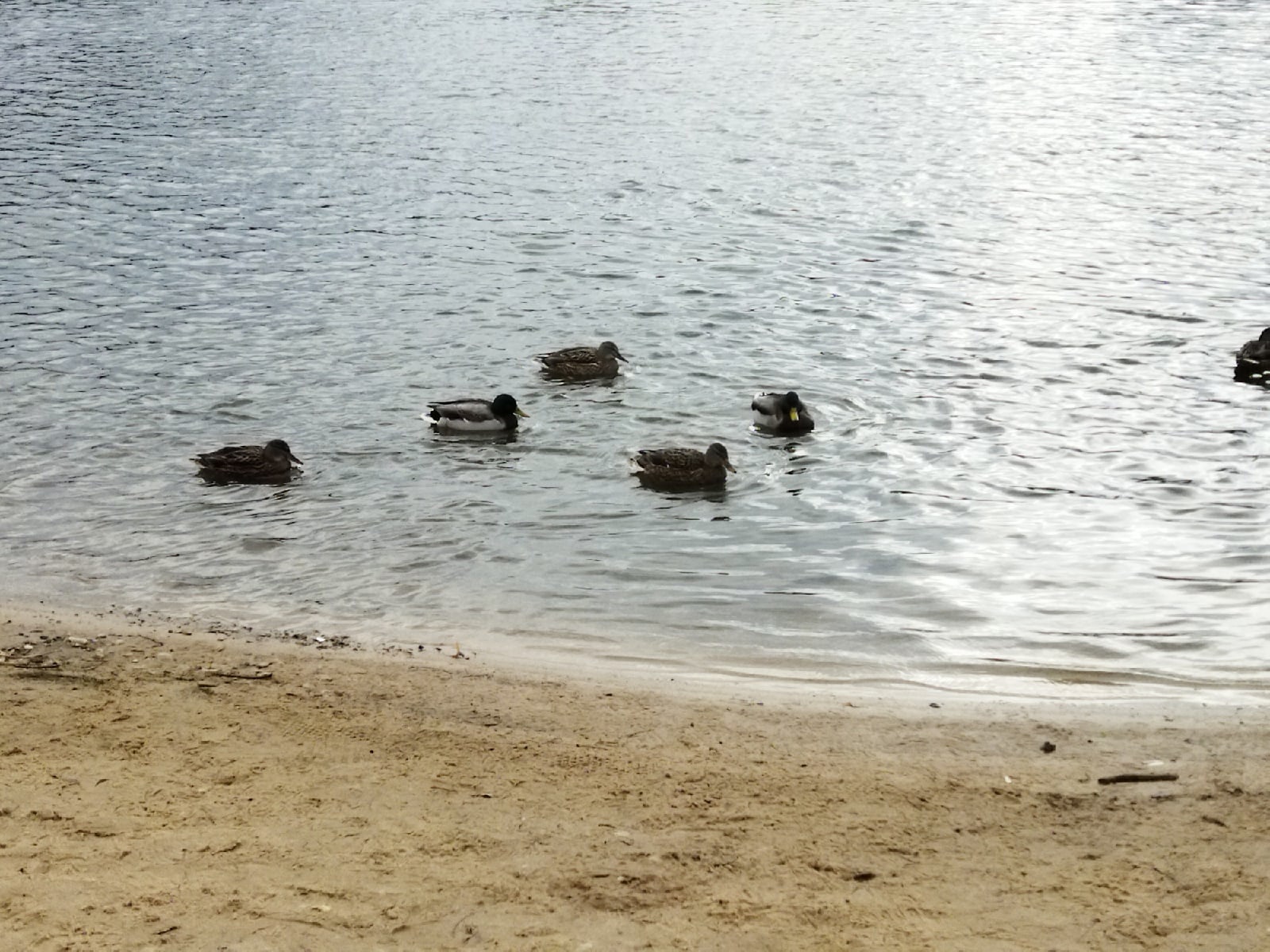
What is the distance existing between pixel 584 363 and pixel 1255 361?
24.9 ft

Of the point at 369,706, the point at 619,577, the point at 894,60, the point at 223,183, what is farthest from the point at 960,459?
the point at 894,60

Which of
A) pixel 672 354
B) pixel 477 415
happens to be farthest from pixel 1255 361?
pixel 477 415

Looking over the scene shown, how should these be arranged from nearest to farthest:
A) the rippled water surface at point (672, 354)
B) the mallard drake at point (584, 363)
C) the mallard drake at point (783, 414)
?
the rippled water surface at point (672, 354) → the mallard drake at point (783, 414) → the mallard drake at point (584, 363)

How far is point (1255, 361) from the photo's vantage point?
1655cm

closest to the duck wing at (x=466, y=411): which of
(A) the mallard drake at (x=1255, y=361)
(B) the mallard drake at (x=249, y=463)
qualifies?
(B) the mallard drake at (x=249, y=463)

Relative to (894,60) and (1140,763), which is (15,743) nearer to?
(1140,763)

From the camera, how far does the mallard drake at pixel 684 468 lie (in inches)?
543

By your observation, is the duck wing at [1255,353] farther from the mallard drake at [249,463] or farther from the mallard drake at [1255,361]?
the mallard drake at [249,463]

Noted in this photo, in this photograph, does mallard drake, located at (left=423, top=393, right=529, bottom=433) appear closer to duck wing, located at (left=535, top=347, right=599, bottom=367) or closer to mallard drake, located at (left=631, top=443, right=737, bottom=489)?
duck wing, located at (left=535, top=347, right=599, bottom=367)

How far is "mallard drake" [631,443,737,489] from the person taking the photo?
45.3 feet

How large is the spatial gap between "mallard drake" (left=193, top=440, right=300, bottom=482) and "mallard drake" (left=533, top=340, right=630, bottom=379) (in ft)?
12.7

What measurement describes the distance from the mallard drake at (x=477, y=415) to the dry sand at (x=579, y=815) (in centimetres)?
547

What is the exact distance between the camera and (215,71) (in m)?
39.3

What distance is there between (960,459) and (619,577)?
4.23 meters
